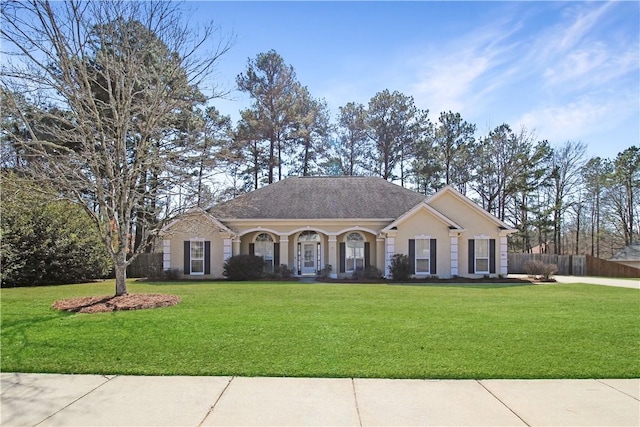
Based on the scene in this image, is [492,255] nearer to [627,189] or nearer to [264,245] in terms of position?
[264,245]

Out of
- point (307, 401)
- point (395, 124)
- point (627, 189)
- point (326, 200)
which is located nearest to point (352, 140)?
point (395, 124)

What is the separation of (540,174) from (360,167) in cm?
1543

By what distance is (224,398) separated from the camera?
478 centimetres

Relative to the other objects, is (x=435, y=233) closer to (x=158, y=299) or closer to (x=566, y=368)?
(x=158, y=299)

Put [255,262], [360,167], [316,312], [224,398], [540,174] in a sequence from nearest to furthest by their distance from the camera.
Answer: [224,398] < [316,312] < [255,262] < [540,174] < [360,167]

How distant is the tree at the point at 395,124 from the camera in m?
36.7

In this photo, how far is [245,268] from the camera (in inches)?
822

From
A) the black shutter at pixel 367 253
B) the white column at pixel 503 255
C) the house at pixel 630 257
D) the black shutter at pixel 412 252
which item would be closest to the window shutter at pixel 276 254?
the black shutter at pixel 367 253

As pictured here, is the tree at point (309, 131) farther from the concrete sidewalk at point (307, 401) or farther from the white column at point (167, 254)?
the concrete sidewalk at point (307, 401)

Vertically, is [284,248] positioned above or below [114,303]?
above

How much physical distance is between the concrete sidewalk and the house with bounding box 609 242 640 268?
1219 inches

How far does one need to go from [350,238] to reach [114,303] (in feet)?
47.6

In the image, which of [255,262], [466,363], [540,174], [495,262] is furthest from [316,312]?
[540,174]

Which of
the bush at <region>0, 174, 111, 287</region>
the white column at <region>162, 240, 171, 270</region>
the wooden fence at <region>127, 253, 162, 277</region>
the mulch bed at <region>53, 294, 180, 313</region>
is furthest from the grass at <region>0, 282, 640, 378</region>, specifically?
the wooden fence at <region>127, 253, 162, 277</region>
